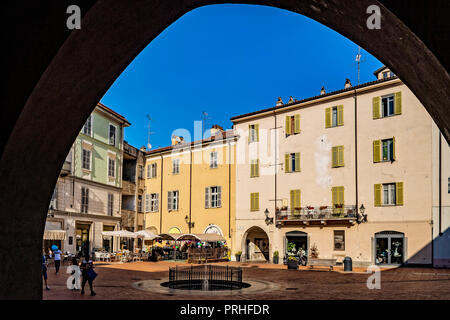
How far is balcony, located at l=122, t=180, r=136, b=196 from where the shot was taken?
40.2 metres

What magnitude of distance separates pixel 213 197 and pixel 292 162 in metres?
8.13

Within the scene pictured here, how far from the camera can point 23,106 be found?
11.1ft

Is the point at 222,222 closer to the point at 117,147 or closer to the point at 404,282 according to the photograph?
the point at 117,147

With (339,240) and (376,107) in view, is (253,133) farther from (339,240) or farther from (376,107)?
(339,240)

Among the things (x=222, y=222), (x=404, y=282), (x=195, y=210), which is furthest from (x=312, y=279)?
(x=195, y=210)

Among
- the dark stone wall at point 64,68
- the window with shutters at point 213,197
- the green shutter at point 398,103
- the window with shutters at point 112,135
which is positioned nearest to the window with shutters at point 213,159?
the window with shutters at point 213,197

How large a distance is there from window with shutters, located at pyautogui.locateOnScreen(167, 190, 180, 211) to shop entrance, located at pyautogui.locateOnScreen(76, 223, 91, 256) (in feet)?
30.3

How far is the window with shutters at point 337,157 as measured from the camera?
32094 millimetres

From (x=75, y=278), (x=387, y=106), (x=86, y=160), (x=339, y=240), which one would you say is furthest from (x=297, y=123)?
(x=75, y=278)

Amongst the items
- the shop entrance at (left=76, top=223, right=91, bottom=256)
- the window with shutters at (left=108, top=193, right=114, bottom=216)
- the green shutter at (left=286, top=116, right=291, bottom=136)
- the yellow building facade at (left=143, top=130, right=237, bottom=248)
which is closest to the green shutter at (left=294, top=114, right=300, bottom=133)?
the green shutter at (left=286, top=116, right=291, bottom=136)

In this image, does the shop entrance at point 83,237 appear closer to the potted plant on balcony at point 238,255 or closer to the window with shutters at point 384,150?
the potted plant on balcony at point 238,255

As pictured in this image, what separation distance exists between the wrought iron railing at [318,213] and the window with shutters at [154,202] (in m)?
13.5
